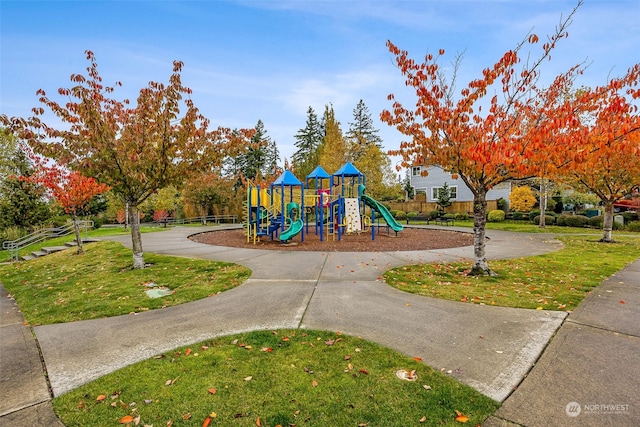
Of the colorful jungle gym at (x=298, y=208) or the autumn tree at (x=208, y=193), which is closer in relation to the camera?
the colorful jungle gym at (x=298, y=208)

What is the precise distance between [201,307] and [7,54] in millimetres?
10997

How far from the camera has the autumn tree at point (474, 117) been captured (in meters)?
5.85

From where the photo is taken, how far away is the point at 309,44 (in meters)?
12.1

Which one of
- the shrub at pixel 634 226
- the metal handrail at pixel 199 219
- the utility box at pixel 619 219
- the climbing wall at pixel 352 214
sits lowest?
the shrub at pixel 634 226

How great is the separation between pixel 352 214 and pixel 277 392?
12227 mm

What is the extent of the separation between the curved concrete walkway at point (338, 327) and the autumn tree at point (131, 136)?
3.62 metres

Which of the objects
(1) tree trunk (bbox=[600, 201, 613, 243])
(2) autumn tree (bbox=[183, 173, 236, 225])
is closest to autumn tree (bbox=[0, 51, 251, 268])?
(1) tree trunk (bbox=[600, 201, 613, 243])

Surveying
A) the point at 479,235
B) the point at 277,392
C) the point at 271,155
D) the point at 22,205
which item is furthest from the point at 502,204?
the point at 22,205

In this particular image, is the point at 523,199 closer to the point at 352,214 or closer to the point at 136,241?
the point at 352,214

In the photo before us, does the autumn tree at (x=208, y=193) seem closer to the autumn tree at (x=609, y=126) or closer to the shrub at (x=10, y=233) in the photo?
the shrub at (x=10, y=233)

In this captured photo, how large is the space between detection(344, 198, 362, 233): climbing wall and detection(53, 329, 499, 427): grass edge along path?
11235 mm

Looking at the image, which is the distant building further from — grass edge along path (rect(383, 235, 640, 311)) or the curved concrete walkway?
the curved concrete walkway

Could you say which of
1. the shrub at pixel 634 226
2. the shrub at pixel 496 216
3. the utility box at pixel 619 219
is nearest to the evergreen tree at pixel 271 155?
the shrub at pixel 496 216

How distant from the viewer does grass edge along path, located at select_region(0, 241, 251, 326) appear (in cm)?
501
